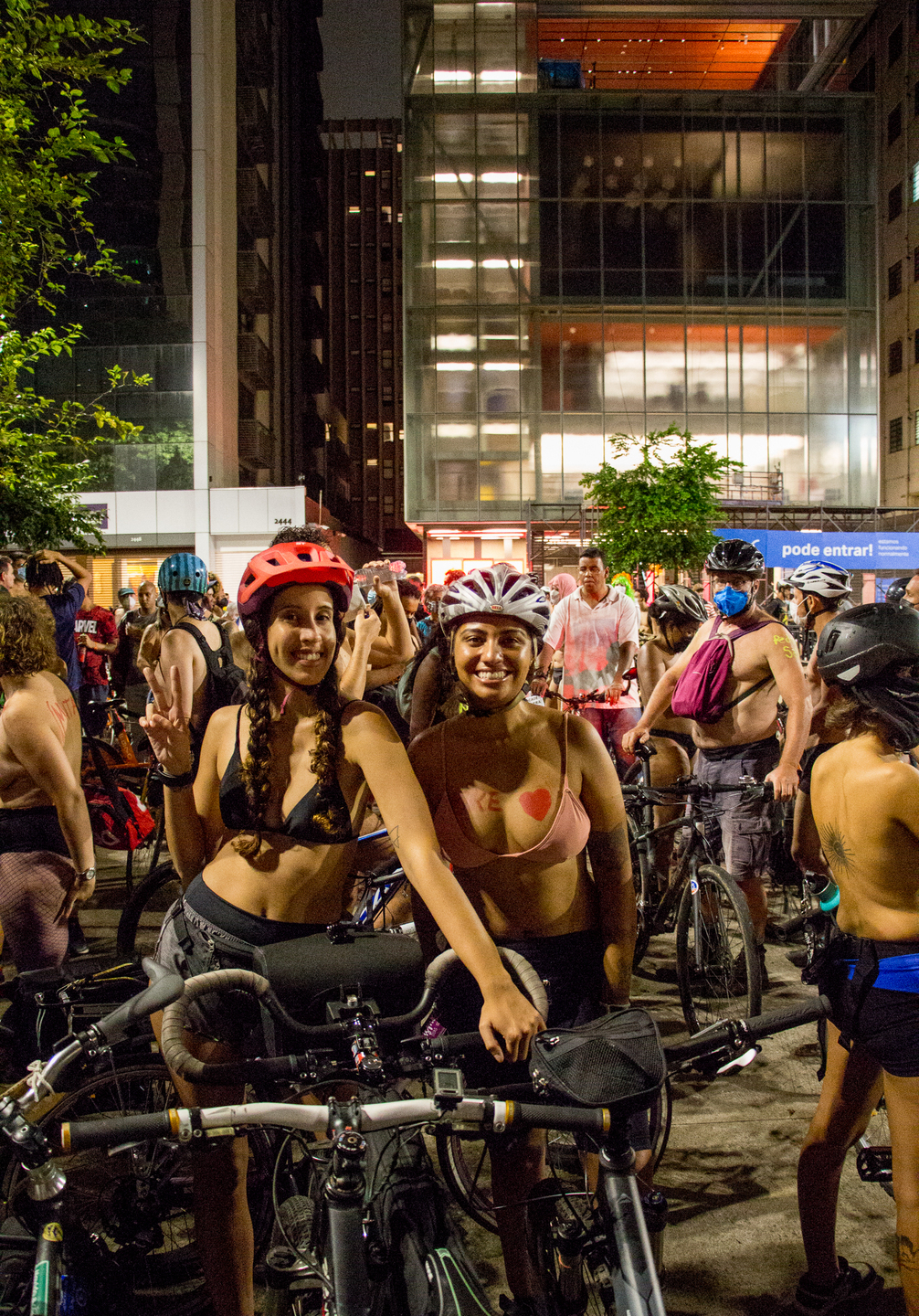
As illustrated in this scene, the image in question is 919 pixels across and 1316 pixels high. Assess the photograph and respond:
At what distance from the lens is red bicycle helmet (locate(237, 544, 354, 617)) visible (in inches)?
97.0

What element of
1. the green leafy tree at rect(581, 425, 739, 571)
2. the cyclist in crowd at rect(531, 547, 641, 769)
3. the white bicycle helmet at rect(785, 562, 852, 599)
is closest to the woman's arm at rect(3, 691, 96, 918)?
the cyclist in crowd at rect(531, 547, 641, 769)

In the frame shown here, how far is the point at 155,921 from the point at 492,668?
499cm

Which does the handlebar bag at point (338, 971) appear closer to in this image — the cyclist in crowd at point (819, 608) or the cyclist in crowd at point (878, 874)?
the cyclist in crowd at point (878, 874)

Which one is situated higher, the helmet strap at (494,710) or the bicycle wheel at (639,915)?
the helmet strap at (494,710)

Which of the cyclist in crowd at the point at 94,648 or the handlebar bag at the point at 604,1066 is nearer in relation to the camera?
the handlebar bag at the point at 604,1066

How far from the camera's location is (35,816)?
13.4 feet

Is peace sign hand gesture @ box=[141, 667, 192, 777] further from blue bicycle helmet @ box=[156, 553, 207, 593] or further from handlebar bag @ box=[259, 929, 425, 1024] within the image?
blue bicycle helmet @ box=[156, 553, 207, 593]

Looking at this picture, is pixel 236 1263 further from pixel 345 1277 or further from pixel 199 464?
pixel 199 464

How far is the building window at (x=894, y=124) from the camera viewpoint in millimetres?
46625

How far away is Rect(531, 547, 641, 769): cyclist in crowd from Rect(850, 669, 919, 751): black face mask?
521 cm

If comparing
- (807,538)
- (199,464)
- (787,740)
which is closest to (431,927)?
(787,740)

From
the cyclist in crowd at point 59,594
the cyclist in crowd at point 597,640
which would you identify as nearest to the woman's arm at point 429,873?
the cyclist in crowd at point 597,640

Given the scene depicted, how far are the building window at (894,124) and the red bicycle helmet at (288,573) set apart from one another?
178ft

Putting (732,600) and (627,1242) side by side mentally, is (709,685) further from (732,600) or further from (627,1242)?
(627,1242)
